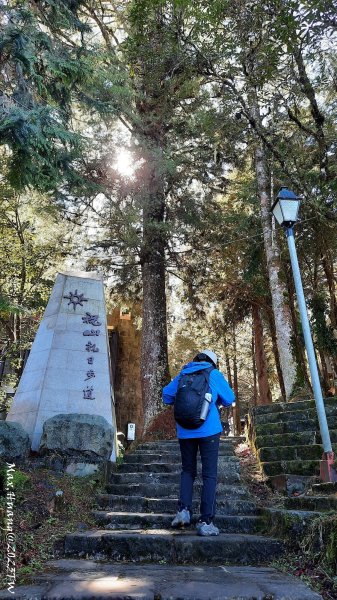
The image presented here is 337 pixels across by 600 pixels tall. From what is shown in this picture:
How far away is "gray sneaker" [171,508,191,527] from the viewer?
3926 mm

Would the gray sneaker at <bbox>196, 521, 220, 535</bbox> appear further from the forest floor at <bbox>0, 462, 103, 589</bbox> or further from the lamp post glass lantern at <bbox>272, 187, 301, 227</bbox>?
the lamp post glass lantern at <bbox>272, 187, 301, 227</bbox>

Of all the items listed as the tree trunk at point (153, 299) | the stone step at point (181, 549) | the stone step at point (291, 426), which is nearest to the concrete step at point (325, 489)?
the stone step at point (181, 549)

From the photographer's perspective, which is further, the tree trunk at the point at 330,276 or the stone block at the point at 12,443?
the tree trunk at the point at 330,276

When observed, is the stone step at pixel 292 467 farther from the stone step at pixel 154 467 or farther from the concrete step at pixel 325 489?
the concrete step at pixel 325 489

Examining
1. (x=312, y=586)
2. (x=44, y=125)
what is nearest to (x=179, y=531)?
(x=312, y=586)

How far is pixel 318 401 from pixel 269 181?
27.0ft

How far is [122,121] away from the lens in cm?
1133

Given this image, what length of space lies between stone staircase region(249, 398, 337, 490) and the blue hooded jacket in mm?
1807

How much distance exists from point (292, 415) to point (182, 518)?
13.1 ft

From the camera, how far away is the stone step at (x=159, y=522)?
4223 millimetres

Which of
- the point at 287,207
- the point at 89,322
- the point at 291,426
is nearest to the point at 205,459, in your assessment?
the point at 287,207

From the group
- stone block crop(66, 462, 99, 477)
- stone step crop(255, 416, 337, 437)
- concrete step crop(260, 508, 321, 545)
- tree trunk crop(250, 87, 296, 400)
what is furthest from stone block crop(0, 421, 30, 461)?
tree trunk crop(250, 87, 296, 400)

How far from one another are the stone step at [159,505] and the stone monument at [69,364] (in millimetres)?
1777

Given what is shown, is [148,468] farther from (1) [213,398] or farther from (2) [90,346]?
(1) [213,398]
